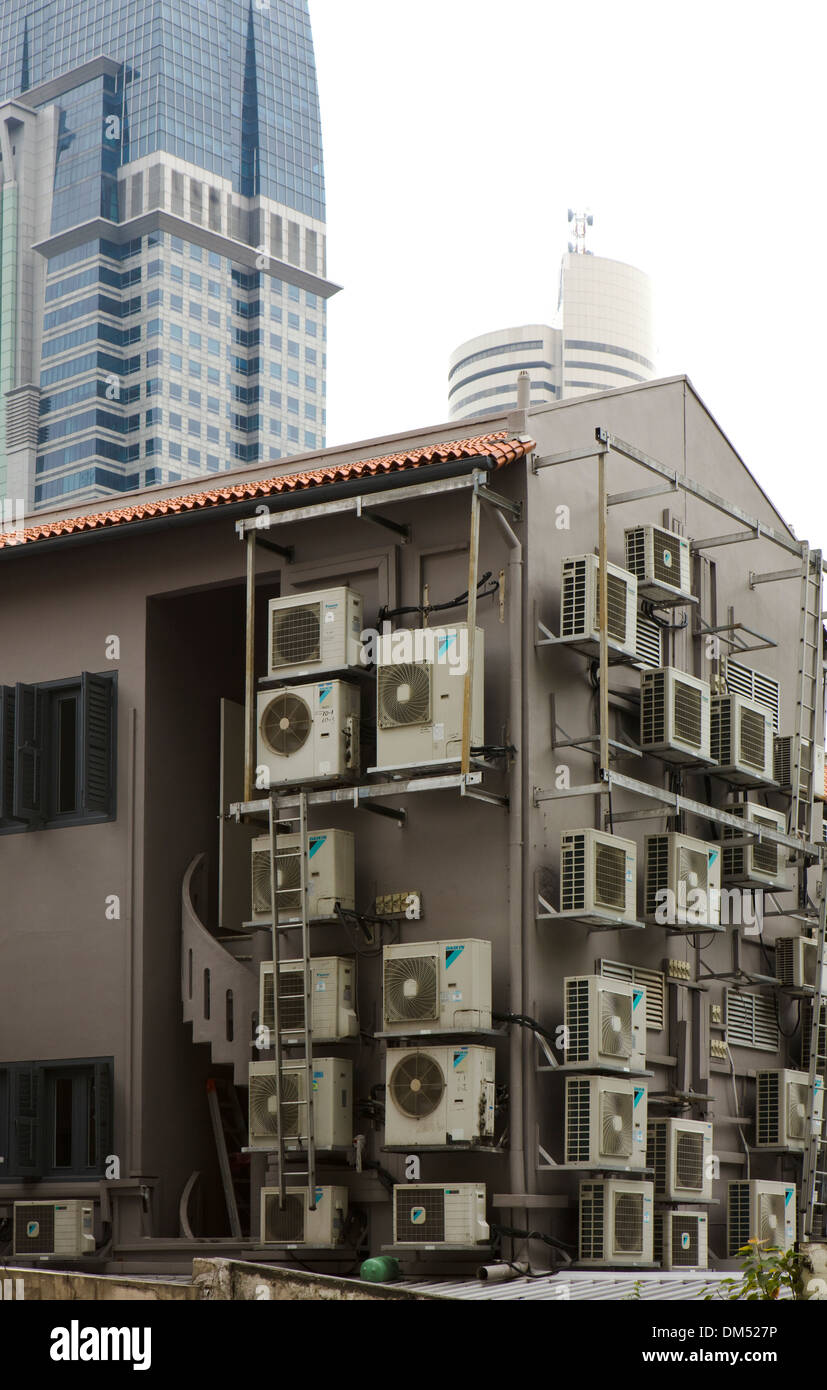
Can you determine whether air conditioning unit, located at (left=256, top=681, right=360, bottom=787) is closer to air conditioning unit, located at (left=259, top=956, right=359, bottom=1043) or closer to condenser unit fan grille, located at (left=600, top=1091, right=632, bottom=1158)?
air conditioning unit, located at (left=259, top=956, right=359, bottom=1043)

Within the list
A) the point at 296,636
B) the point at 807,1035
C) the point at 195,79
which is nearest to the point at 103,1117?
the point at 296,636

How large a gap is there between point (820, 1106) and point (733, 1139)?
40.6 inches

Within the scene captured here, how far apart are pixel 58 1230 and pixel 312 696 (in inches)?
240

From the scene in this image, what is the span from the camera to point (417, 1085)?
17.0 m

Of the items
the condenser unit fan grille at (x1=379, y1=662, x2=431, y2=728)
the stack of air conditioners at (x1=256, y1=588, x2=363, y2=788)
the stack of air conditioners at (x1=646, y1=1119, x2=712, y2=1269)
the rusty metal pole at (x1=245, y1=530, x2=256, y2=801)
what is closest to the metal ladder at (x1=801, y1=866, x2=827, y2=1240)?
the stack of air conditioners at (x1=646, y1=1119, x2=712, y2=1269)

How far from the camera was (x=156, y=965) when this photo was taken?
1975cm

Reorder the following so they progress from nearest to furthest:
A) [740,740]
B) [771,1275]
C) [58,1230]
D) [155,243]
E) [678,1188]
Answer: [771,1275]
[678,1188]
[58,1230]
[740,740]
[155,243]

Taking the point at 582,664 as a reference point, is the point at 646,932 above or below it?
below

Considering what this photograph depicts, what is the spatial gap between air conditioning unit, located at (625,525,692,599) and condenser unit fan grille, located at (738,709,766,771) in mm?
1583

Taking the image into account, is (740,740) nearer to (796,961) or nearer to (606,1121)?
(796,961)

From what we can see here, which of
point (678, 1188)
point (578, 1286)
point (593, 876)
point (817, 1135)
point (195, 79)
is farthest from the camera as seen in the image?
point (195, 79)

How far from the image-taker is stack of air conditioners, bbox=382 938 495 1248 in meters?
16.7
